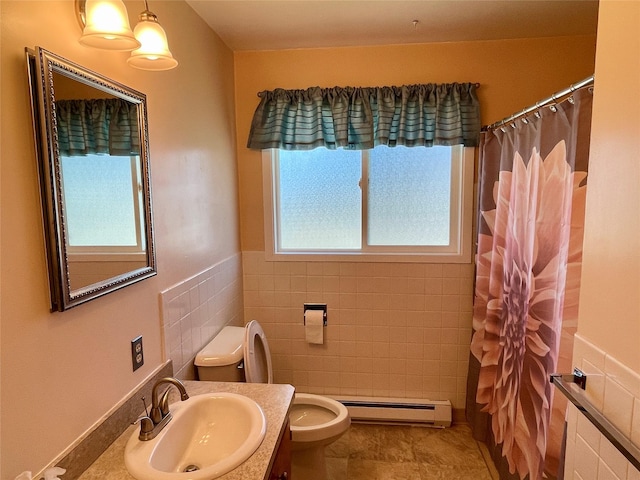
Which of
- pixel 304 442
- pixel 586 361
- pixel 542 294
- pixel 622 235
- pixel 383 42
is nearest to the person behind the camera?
pixel 622 235

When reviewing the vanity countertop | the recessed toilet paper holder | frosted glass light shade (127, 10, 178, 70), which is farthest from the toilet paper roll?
frosted glass light shade (127, 10, 178, 70)

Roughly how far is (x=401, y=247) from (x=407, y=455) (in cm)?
125

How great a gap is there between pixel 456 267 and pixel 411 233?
1.16ft

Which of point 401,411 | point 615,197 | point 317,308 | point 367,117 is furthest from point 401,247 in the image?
point 615,197

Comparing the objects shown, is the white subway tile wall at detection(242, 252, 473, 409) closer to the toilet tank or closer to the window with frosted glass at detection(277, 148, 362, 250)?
the window with frosted glass at detection(277, 148, 362, 250)

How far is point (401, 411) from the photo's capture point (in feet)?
8.32

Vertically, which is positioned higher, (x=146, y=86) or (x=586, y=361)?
(x=146, y=86)

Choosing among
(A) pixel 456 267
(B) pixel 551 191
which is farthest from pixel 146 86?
(A) pixel 456 267

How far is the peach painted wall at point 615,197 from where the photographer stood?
0.91m

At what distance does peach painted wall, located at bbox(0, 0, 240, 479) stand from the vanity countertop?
0.11 meters

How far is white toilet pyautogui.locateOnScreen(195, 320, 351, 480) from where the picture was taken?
181 cm

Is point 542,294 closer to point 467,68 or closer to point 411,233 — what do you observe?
point 411,233

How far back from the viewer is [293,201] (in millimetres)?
2611

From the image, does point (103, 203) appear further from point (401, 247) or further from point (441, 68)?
point (441, 68)
